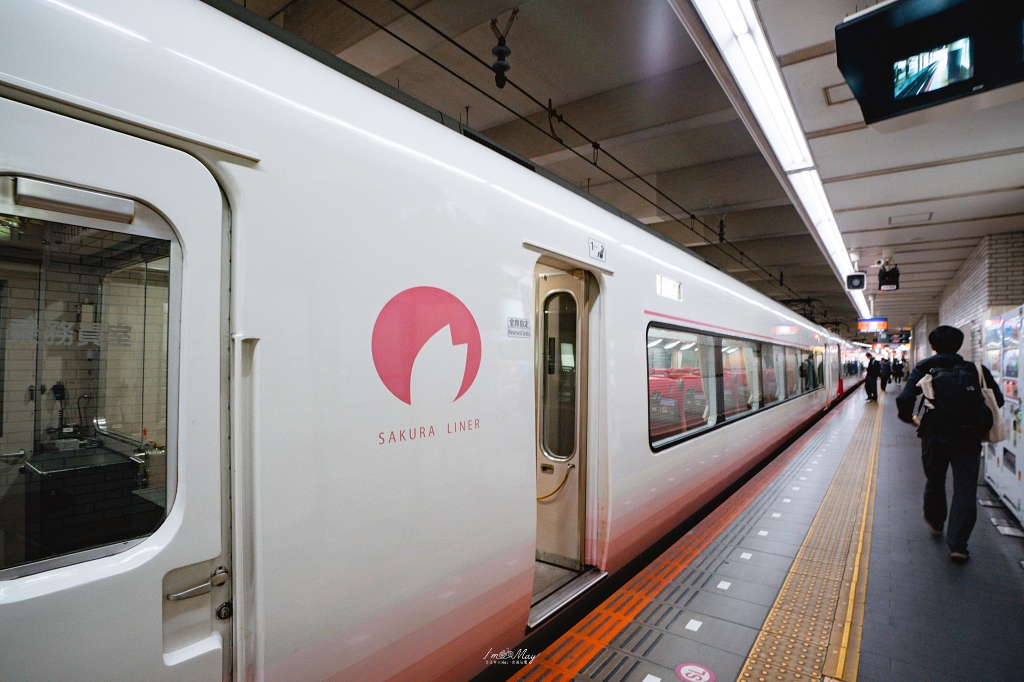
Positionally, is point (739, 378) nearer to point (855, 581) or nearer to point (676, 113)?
point (855, 581)

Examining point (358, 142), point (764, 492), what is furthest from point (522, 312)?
point (764, 492)

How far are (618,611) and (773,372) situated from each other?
19.2ft

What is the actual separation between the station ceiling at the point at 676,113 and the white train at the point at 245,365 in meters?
2.34

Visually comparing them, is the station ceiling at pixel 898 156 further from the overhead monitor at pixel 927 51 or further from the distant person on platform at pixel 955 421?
the distant person on platform at pixel 955 421

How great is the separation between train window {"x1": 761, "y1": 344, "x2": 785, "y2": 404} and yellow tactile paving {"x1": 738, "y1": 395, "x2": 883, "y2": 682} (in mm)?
2108

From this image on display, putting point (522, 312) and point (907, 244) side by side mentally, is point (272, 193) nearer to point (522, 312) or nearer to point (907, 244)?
point (522, 312)

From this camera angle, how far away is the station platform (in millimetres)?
2533

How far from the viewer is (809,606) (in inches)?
123

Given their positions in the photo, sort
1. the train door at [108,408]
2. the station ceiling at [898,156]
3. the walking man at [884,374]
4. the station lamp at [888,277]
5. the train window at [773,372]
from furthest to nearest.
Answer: the walking man at [884,374], the station lamp at [888,277], the train window at [773,372], the station ceiling at [898,156], the train door at [108,408]

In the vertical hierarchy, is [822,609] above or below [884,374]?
below

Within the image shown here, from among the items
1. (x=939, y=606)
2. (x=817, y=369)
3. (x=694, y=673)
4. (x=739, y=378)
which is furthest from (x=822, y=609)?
(x=817, y=369)

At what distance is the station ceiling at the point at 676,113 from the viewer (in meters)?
3.73

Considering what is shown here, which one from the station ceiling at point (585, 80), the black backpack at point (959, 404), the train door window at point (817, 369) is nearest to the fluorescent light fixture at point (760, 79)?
the station ceiling at point (585, 80)

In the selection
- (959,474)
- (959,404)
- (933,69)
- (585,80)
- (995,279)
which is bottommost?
(959,474)
